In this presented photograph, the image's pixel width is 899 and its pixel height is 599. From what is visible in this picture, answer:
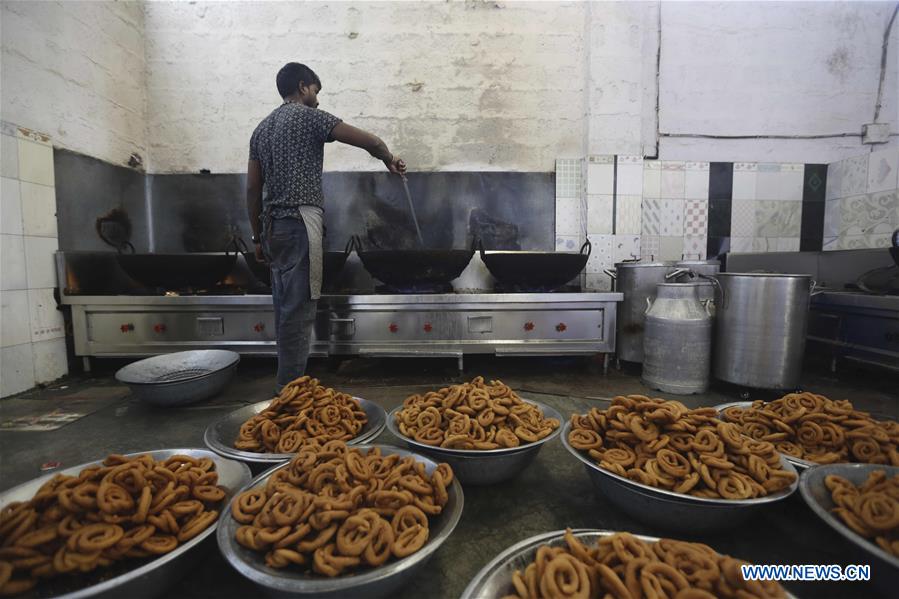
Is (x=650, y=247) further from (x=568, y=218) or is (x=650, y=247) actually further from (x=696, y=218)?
(x=568, y=218)

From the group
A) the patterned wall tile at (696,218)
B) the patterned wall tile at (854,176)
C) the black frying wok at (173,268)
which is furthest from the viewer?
the patterned wall tile at (696,218)

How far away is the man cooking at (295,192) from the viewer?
2340 millimetres

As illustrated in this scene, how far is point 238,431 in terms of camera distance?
5.41 feet

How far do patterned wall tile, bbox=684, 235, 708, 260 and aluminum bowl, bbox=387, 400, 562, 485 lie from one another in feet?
10.4

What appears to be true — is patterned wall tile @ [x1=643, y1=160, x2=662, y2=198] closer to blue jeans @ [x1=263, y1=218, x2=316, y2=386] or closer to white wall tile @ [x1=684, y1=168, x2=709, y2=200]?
white wall tile @ [x1=684, y1=168, x2=709, y2=200]

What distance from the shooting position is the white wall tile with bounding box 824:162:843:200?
3732mm

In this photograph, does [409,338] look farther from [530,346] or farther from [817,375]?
[817,375]

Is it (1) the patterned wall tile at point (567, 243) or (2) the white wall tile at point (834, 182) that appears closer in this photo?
(2) the white wall tile at point (834, 182)

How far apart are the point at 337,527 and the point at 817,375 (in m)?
3.86

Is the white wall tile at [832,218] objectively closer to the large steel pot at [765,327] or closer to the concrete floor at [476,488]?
the concrete floor at [476,488]

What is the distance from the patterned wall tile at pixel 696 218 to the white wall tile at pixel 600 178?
0.80 meters

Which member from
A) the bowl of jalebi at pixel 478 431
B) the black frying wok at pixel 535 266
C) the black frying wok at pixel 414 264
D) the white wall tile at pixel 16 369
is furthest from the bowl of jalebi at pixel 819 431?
the white wall tile at pixel 16 369

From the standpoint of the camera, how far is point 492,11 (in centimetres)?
381

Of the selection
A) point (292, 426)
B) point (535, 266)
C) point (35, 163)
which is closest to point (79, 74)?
point (35, 163)
